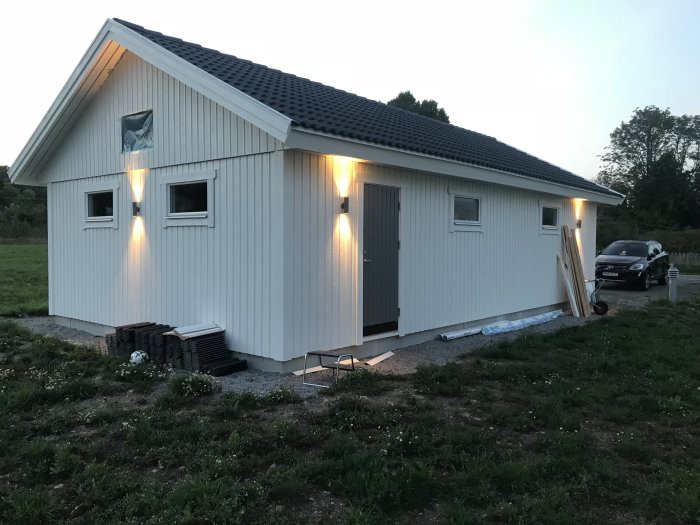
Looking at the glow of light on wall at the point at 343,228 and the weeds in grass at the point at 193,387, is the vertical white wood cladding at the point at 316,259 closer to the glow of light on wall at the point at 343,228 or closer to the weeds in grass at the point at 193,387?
the glow of light on wall at the point at 343,228

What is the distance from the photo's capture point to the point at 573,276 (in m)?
12.8

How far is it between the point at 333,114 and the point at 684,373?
5650mm

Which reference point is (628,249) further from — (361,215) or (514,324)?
(361,215)

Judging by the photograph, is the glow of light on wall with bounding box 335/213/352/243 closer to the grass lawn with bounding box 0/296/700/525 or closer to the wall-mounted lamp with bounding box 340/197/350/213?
the wall-mounted lamp with bounding box 340/197/350/213

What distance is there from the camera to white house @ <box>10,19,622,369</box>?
21.4 ft

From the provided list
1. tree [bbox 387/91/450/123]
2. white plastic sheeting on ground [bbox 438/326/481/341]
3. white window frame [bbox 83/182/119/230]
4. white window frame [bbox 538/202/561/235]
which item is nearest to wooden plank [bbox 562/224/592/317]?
white window frame [bbox 538/202/561/235]

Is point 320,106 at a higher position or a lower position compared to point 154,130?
higher

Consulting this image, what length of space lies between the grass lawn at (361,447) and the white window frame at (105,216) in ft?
9.44

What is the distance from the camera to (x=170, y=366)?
676 cm

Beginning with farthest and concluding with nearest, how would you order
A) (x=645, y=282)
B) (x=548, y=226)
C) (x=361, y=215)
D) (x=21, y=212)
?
(x=21, y=212), (x=645, y=282), (x=548, y=226), (x=361, y=215)

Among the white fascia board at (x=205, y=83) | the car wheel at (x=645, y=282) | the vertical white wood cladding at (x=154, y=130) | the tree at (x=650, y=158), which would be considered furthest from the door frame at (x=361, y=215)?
the tree at (x=650, y=158)

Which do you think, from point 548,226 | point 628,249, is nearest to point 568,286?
point 548,226

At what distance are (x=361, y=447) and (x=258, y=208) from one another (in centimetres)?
348

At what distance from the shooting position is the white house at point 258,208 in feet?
21.4
